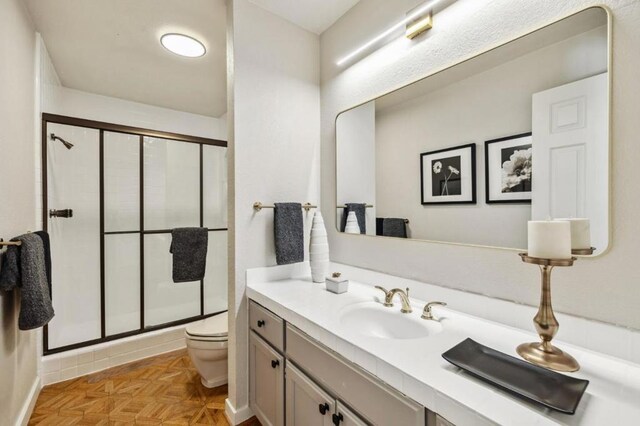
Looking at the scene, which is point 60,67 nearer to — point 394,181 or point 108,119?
point 108,119

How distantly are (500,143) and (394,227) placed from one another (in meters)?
0.63

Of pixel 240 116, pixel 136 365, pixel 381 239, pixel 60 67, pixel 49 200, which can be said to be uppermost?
pixel 60 67

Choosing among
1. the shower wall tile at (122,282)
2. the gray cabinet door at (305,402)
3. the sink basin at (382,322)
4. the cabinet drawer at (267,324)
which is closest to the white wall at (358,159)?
the sink basin at (382,322)

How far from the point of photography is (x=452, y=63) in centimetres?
124

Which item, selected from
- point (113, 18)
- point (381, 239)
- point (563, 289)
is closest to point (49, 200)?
point (113, 18)

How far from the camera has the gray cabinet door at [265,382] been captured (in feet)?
4.35

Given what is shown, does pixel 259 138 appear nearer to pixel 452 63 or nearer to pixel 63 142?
pixel 452 63

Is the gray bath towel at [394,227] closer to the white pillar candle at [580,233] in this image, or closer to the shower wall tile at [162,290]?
the white pillar candle at [580,233]

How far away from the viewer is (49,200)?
2.13 m

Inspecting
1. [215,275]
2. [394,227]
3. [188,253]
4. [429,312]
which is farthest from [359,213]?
[215,275]

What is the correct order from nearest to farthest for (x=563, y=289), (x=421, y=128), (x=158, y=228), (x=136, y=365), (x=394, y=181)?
Result: (x=563, y=289) → (x=421, y=128) → (x=394, y=181) → (x=136, y=365) → (x=158, y=228)

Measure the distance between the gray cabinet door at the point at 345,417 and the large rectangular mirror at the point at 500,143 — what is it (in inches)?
31.8

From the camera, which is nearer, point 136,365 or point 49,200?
point 49,200

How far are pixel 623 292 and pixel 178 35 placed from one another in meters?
2.60
